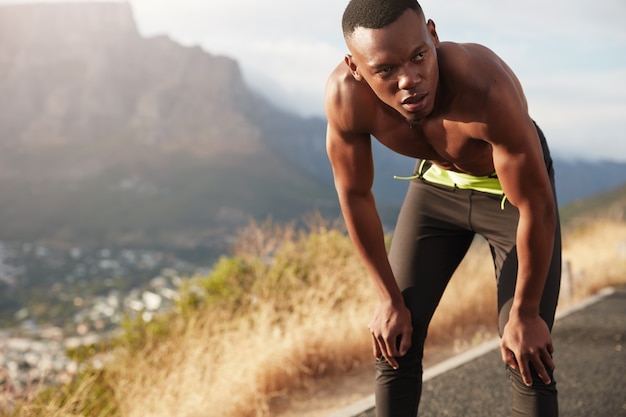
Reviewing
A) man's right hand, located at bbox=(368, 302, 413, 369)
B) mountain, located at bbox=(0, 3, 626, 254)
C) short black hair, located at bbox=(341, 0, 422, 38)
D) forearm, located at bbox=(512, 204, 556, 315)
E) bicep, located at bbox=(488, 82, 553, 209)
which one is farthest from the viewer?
mountain, located at bbox=(0, 3, 626, 254)

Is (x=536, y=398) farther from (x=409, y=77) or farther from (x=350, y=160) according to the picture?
(x=409, y=77)

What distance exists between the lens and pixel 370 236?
2580 mm

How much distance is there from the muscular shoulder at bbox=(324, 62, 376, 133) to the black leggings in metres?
0.48

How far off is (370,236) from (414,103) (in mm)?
606

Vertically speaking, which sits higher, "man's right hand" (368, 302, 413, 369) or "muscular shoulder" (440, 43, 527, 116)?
"muscular shoulder" (440, 43, 527, 116)

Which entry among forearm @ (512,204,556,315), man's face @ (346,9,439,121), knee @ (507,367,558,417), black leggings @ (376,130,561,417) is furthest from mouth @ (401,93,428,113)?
knee @ (507,367,558,417)

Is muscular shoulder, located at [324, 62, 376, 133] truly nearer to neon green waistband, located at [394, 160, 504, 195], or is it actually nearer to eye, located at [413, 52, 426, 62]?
eye, located at [413, 52, 426, 62]

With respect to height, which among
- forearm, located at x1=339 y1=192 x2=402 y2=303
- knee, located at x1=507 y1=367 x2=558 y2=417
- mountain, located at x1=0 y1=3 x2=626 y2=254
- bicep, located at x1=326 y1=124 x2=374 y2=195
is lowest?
mountain, located at x1=0 y1=3 x2=626 y2=254

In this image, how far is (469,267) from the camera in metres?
8.53

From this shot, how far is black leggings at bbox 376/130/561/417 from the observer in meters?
2.52

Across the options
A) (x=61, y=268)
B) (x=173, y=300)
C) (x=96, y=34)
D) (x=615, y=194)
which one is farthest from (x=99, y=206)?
(x=173, y=300)

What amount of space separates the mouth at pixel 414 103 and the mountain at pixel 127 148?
87991 mm

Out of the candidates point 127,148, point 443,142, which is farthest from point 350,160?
point 127,148

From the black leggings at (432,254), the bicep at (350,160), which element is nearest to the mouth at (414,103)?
the bicep at (350,160)
